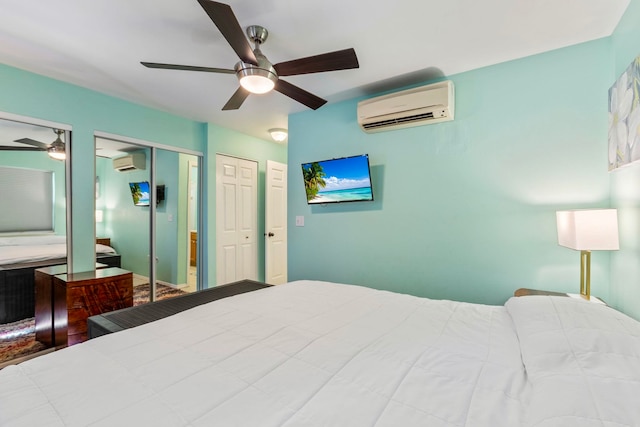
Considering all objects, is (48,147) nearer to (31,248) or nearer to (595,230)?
(31,248)

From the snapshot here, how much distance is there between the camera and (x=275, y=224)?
426 cm

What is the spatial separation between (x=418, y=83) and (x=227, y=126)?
2467 mm

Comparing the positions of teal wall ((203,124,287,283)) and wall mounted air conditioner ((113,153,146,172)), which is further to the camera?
teal wall ((203,124,287,283))

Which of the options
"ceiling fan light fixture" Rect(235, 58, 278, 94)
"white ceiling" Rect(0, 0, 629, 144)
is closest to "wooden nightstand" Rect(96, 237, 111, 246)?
"white ceiling" Rect(0, 0, 629, 144)

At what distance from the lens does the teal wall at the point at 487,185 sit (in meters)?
1.94

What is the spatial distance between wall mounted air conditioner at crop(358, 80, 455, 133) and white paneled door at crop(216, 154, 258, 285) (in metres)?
2.11

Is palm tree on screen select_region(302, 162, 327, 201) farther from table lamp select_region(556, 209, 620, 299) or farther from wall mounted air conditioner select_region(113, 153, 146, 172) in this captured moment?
table lamp select_region(556, 209, 620, 299)

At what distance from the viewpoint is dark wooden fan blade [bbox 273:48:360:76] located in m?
1.58

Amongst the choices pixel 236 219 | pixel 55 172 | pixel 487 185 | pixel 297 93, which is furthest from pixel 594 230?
pixel 55 172

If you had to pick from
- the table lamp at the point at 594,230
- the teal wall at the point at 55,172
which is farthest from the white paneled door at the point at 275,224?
the table lamp at the point at 594,230

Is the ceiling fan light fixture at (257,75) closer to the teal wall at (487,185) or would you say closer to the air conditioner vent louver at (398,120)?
the air conditioner vent louver at (398,120)

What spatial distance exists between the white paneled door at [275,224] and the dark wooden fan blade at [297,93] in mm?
2065

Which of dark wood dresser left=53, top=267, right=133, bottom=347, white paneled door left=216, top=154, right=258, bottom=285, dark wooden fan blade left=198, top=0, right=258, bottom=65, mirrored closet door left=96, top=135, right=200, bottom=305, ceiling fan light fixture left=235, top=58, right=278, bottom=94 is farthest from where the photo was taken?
white paneled door left=216, top=154, right=258, bottom=285

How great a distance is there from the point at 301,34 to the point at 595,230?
2.11m
